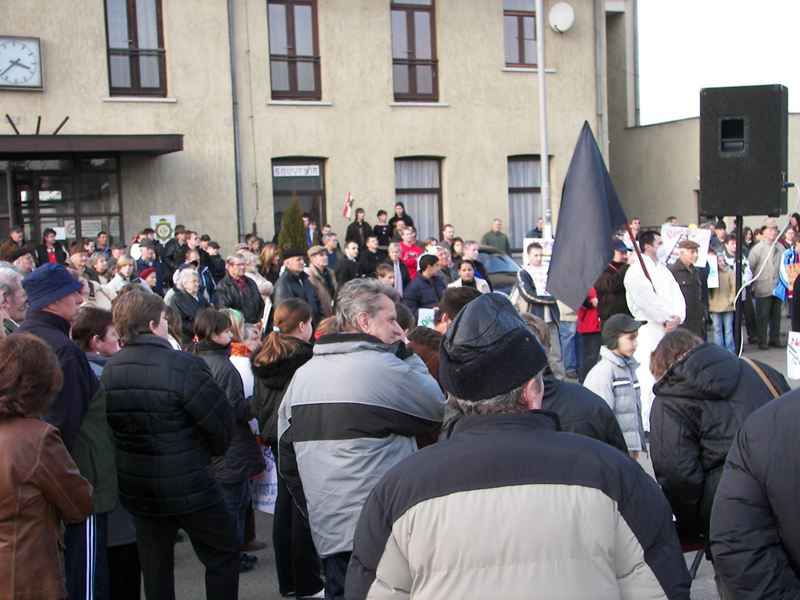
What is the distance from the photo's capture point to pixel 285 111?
21.5m

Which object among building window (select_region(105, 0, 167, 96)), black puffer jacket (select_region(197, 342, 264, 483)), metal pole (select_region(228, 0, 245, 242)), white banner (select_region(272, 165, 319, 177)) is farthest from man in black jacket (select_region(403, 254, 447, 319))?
building window (select_region(105, 0, 167, 96))

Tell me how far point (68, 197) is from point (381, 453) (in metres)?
17.4

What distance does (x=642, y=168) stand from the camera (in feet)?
93.1

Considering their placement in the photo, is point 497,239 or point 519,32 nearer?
point 497,239

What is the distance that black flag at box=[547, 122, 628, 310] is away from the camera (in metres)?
6.41

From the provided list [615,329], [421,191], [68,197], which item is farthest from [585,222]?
[421,191]

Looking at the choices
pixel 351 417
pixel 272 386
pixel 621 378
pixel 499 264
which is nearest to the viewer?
pixel 351 417

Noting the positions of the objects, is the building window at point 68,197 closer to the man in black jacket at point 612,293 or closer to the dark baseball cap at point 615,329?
the man in black jacket at point 612,293

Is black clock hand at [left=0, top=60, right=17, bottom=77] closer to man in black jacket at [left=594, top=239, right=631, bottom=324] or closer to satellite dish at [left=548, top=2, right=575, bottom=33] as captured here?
satellite dish at [left=548, top=2, right=575, bottom=33]

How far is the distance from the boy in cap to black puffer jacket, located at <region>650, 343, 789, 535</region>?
2.21m

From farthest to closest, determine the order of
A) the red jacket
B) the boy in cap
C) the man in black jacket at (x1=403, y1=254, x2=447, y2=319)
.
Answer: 1. the red jacket
2. the man in black jacket at (x1=403, y1=254, x2=447, y2=319)
3. the boy in cap

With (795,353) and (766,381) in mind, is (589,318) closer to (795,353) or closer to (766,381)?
(795,353)

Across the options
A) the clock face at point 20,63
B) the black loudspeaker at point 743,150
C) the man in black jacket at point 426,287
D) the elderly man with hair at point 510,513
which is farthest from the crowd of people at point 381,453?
the clock face at point 20,63

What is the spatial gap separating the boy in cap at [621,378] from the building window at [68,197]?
14.9 m
